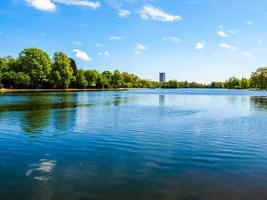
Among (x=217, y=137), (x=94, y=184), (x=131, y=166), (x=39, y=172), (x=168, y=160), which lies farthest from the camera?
(x=217, y=137)

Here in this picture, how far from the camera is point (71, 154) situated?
1565 cm

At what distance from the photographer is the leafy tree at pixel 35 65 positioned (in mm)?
127938

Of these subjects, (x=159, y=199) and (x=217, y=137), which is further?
(x=217, y=137)

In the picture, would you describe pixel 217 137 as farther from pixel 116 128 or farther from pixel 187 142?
pixel 116 128

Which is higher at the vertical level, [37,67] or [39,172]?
[37,67]

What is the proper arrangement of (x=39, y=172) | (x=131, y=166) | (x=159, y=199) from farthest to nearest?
(x=131, y=166) → (x=39, y=172) → (x=159, y=199)

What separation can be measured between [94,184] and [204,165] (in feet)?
18.3

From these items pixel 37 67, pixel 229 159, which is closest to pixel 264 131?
pixel 229 159

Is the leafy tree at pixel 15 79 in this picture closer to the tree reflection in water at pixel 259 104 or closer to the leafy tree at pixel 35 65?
the leafy tree at pixel 35 65

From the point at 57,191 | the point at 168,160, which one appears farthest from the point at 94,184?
the point at 168,160

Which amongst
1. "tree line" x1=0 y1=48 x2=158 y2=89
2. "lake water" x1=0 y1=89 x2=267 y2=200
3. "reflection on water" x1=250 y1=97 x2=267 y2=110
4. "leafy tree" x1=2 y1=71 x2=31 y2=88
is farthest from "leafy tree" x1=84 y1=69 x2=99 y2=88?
"lake water" x1=0 y1=89 x2=267 y2=200

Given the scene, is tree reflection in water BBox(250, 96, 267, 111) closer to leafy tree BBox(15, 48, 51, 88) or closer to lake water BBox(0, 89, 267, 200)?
lake water BBox(0, 89, 267, 200)

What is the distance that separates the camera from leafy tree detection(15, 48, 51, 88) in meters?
128

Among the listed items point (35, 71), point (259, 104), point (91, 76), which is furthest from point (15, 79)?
point (259, 104)
